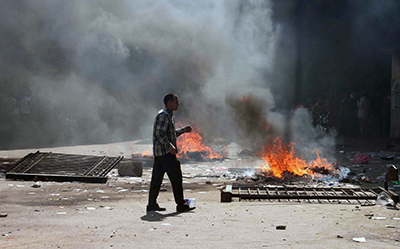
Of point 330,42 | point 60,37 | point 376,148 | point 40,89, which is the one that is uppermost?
point 60,37

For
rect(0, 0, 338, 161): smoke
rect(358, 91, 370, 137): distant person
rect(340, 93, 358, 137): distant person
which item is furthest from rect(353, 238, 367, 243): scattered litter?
rect(340, 93, 358, 137): distant person

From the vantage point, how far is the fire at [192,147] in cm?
1193

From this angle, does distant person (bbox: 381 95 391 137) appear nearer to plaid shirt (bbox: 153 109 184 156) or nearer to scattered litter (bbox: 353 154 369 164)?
scattered litter (bbox: 353 154 369 164)

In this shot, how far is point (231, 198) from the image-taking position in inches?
219

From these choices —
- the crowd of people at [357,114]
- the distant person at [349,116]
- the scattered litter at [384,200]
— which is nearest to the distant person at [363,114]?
the crowd of people at [357,114]

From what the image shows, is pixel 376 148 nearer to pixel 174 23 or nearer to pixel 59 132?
pixel 174 23

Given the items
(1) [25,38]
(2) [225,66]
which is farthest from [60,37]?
(2) [225,66]

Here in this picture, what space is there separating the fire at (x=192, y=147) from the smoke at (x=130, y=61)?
7.83 ft

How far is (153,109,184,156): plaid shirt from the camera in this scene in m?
4.50

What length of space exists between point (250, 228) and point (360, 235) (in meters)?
0.96

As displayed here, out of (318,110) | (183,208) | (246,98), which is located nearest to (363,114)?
(318,110)

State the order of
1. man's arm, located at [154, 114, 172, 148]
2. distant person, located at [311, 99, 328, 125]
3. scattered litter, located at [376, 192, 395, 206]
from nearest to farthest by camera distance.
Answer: man's arm, located at [154, 114, 172, 148] < scattered litter, located at [376, 192, 395, 206] < distant person, located at [311, 99, 328, 125]

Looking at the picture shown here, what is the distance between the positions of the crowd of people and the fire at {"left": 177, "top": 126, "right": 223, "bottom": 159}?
4.67 m

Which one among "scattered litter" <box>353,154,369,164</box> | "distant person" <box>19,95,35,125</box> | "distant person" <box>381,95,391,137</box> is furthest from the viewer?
"distant person" <box>19,95,35,125</box>
